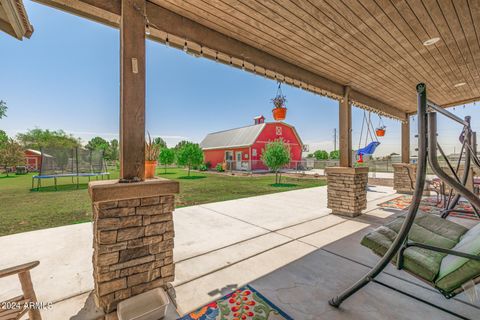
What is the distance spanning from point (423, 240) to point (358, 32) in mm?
2542

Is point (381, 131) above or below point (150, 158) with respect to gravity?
above

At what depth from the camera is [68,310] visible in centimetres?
179

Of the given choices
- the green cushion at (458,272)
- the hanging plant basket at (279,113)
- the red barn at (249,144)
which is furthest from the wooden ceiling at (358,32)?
the red barn at (249,144)

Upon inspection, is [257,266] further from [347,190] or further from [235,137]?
[235,137]

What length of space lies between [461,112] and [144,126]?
9220 mm

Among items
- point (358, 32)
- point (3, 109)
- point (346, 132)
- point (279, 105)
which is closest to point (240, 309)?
point (279, 105)

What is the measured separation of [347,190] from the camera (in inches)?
175

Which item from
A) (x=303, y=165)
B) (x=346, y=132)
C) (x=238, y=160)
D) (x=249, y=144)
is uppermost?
(x=249, y=144)

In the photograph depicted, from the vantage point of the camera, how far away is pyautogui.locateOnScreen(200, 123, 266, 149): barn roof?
1918cm

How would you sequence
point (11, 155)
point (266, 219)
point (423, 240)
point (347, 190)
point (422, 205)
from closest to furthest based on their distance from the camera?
point (423, 240), point (266, 219), point (347, 190), point (422, 205), point (11, 155)

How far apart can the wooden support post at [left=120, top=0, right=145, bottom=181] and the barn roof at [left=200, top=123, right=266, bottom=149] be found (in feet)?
53.8

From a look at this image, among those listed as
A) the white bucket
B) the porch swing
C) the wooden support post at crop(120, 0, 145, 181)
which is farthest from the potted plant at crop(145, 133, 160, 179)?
the porch swing

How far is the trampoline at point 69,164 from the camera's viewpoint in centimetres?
811

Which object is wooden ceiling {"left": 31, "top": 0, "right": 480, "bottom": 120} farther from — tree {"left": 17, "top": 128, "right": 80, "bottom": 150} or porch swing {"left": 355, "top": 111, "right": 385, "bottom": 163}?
tree {"left": 17, "top": 128, "right": 80, "bottom": 150}
